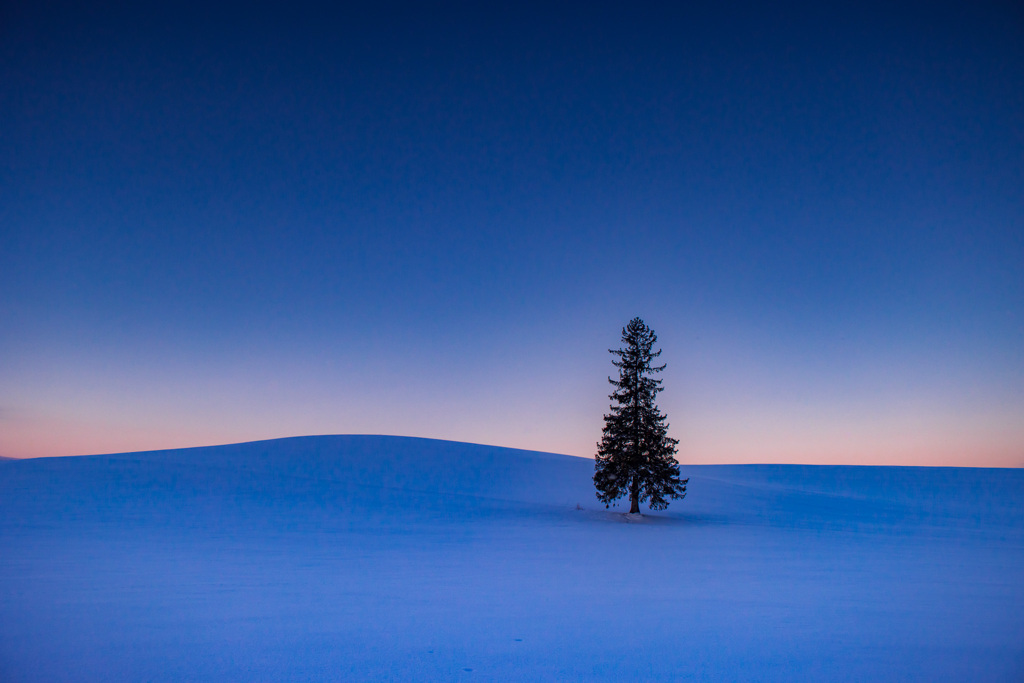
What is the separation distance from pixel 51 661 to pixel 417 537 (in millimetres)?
11387

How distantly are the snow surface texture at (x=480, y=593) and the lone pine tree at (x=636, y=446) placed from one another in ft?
5.52

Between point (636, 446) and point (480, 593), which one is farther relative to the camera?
point (636, 446)

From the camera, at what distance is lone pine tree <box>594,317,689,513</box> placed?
23922 millimetres

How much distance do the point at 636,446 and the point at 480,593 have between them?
16.3 m

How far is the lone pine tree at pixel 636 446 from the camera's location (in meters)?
23.9

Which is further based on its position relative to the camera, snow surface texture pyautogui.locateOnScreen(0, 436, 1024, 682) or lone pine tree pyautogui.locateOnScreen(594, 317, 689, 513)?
lone pine tree pyautogui.locateOnScreen(594, 317, 689, 513)

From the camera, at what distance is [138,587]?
904 centimetres

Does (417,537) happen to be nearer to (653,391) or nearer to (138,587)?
(138,587)

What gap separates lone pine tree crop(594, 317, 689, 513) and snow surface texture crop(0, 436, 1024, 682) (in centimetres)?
168

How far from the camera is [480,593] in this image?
902cm

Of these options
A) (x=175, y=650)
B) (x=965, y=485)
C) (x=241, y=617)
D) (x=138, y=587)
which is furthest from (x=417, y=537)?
(x=965, y=485)

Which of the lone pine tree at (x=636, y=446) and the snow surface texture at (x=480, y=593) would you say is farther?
the lone pine tree at (x=636, y=446)

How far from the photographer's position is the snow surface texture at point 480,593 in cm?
575

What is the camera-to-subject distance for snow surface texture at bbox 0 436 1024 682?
5746 millimetres
